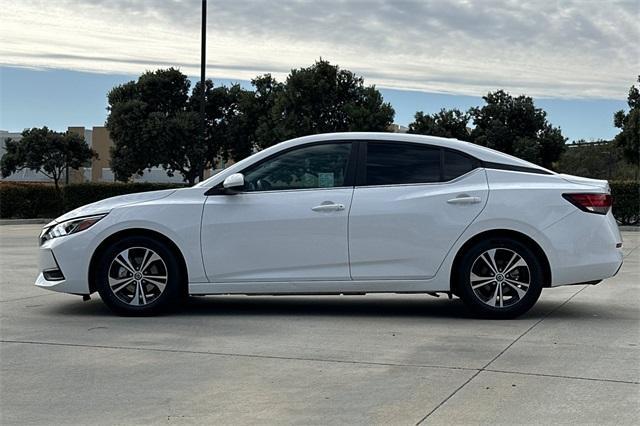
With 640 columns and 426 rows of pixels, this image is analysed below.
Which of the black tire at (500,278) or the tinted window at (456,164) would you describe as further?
the tinted window at (456,164)

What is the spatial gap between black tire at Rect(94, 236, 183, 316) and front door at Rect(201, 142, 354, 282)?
355 millimetres

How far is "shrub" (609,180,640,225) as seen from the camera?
83.2 ft

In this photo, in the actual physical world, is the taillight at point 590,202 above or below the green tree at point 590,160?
below

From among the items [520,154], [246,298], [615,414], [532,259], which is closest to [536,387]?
[615,414]

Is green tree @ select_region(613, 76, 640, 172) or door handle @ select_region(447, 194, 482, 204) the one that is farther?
green tree @ select_region(613, 76, 640, 172)

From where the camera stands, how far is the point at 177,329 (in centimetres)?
705

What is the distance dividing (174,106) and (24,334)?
1593 inches

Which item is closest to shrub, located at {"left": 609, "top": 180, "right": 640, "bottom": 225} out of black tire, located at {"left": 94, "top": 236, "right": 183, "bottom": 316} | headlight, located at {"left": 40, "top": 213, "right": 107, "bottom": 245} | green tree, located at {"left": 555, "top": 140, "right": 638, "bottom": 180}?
black tire, located at {"left": 94, "top": 236, "right": 183, "bottom": 316}

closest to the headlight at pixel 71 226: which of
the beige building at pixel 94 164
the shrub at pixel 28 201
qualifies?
the shrub at pixel 28 201

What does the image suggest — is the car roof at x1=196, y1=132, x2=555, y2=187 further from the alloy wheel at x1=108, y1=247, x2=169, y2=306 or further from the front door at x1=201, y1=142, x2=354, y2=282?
the alloy wheel at x1=108, y1=247, x2=169, y2=306

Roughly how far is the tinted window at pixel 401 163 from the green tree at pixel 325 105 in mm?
29850

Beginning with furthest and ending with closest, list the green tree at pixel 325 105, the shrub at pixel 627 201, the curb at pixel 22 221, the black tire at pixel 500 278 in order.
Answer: the green tree at pixel 325 105 → the curb at pixel 22 221 → the shrub at pixel 627 201 → the black tire at pixel 500 278

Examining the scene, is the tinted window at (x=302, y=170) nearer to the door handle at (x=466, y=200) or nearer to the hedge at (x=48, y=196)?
the door handle at (x=466, y=200)

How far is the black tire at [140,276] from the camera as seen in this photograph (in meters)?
7.55
